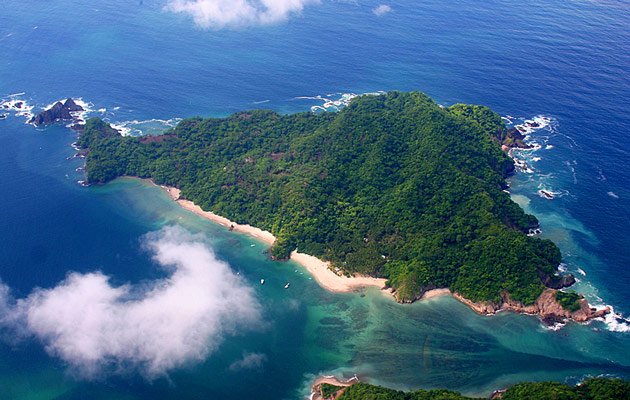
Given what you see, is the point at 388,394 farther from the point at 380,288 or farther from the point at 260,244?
the point at 260,244

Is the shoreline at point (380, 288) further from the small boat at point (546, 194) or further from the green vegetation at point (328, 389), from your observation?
the small boat at point (546, 194)

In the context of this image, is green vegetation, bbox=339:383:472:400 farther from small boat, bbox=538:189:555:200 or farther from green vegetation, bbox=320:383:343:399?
small boat, bbox=538:189:555:200

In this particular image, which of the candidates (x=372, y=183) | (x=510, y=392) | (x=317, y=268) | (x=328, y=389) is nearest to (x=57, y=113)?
(x=372, y=183)

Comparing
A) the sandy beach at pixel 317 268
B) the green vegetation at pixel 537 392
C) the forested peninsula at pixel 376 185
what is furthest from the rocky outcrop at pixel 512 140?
the green vegetation at pixel 537 392

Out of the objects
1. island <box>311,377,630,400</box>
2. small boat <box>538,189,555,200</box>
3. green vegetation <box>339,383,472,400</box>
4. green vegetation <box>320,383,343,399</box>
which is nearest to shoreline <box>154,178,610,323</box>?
island <box>311,377,630,400</box>

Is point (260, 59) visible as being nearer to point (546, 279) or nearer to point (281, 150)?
point (281, 150)

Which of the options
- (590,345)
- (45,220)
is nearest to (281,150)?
(45,220)
